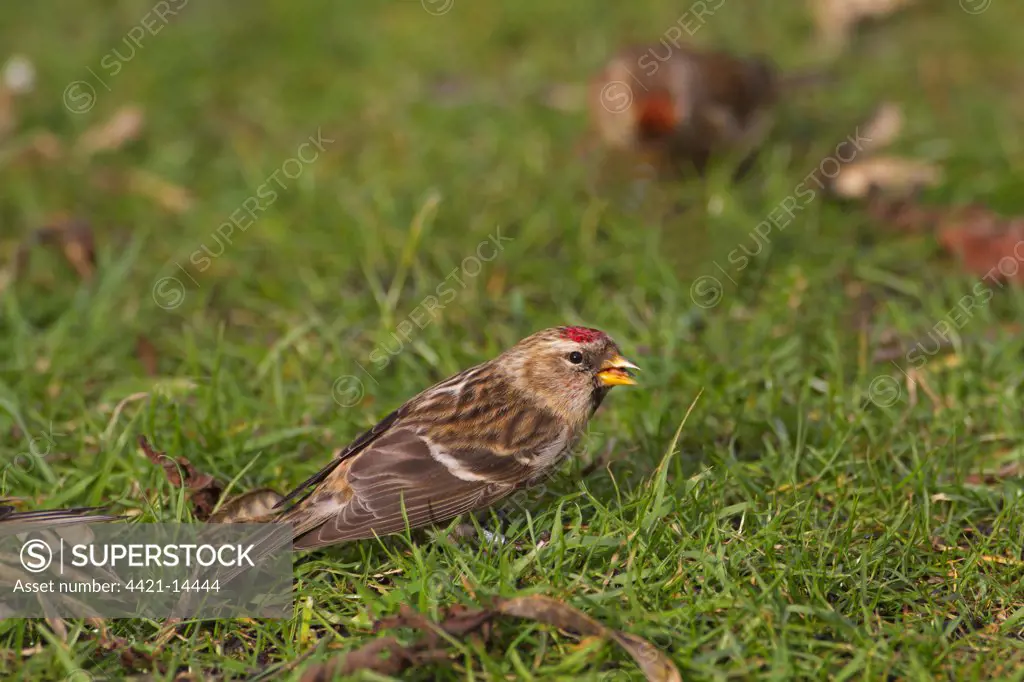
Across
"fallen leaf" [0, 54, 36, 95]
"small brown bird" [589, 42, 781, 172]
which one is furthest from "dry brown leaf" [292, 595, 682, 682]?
"fallen leaf" [0, 54, 36, 95]

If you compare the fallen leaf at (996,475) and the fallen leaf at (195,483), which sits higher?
the fallen leaf at (195,483)

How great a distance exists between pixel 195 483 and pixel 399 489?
0.92m

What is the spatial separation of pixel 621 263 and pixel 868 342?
1.43m

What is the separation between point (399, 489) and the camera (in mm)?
4387

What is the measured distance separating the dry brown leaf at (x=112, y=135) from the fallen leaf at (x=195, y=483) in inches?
156

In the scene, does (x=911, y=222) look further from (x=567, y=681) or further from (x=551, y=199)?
(x=567, y=681)

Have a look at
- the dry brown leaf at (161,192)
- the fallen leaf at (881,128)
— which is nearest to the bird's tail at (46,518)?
the dry brown leaf at (161,192)

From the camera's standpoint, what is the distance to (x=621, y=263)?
659 centimetres

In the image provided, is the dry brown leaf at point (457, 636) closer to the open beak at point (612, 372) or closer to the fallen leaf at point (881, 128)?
the open beak at point (612, 372)

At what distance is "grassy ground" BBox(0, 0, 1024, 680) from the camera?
4090mm

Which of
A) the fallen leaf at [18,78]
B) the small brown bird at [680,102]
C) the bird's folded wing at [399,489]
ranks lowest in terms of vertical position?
the bird's folded wing at [399,489]

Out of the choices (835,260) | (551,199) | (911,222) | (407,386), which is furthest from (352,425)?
(911,222)

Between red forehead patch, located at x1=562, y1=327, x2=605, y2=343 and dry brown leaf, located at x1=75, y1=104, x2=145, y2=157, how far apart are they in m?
4.60

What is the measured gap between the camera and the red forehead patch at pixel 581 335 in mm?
4840
